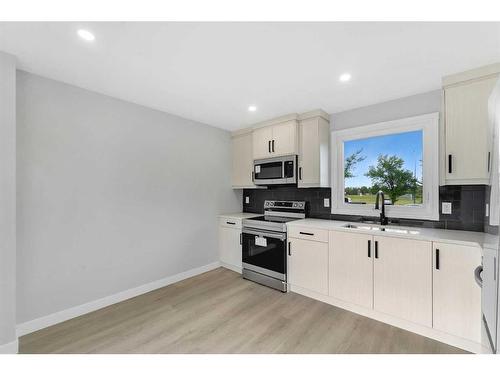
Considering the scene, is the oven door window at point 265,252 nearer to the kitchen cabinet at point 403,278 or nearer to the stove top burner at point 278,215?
the stove top burner at point 278,215

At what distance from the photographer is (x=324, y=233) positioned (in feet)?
8.08

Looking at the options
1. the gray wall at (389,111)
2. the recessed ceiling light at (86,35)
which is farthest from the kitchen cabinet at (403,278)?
the recessed ceiling light at (86,35)

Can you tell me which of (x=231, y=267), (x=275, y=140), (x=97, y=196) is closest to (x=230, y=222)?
(x=231, y=267)

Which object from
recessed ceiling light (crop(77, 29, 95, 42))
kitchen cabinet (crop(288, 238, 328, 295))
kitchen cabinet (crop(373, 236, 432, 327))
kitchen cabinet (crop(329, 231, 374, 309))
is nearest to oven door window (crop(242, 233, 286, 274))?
kitchen cabinet (crop(288, 238, 328, 295))

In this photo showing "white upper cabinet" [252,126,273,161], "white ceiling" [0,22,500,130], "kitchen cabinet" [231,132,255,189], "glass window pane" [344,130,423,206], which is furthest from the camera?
"kitchen cabinet" [231,132,255,189]

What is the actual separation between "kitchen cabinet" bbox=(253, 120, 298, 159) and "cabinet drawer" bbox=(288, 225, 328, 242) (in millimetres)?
1015

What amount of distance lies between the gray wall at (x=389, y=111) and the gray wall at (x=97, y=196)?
2.06m

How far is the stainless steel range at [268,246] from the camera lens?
9.14ft

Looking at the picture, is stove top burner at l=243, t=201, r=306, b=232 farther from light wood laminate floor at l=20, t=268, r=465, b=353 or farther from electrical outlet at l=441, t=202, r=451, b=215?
electrical outlet at l=441, t=202, r=451, b=215

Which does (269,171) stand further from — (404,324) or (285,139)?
(404,324)

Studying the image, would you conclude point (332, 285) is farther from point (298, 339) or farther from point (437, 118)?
point (437, 118)

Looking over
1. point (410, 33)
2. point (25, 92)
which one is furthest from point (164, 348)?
point (410, 33)

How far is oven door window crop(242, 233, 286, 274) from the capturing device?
9.14 feet

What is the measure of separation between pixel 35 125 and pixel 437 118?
385 centimetres
